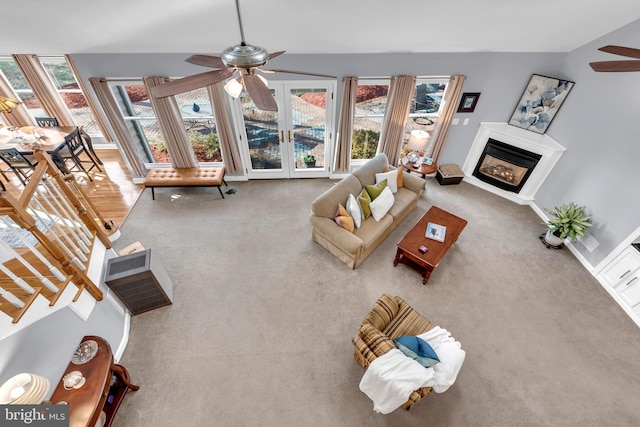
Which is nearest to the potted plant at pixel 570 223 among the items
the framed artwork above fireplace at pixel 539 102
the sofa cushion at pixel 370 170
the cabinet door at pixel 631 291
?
the cabinet door at pixel 631 291

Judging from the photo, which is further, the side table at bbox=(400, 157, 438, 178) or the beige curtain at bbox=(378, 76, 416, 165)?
the side table at bbox=(400, 157, 438, 178)

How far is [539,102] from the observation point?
190 inches

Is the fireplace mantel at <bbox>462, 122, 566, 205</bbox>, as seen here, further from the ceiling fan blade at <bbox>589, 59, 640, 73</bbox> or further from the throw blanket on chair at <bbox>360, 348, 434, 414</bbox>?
the throw blanket on chair at <bbox>360, 348, 434, 414</bbox>

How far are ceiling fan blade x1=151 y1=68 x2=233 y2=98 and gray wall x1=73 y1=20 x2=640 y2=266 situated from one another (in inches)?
112

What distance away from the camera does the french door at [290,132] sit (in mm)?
4812

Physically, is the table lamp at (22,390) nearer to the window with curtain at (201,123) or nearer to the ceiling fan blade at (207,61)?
the ceiling fan blade at (207,61)

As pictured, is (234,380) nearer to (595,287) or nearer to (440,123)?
(595,287)

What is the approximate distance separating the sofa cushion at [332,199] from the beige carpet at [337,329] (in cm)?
66

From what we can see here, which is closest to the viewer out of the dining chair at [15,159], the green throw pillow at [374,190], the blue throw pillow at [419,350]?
the blue throw pillow at [419,350]

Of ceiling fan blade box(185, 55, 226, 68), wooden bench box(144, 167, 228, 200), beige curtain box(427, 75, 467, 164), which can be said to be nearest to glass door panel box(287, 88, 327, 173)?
wooden bench box(144, 167, 228, 200)

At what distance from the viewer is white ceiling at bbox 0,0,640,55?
299cm

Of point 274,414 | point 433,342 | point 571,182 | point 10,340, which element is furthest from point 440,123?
point 10,340

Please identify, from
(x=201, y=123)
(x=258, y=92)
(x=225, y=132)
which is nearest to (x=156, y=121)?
(x=201, y=123)

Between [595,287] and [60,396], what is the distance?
6160mm
